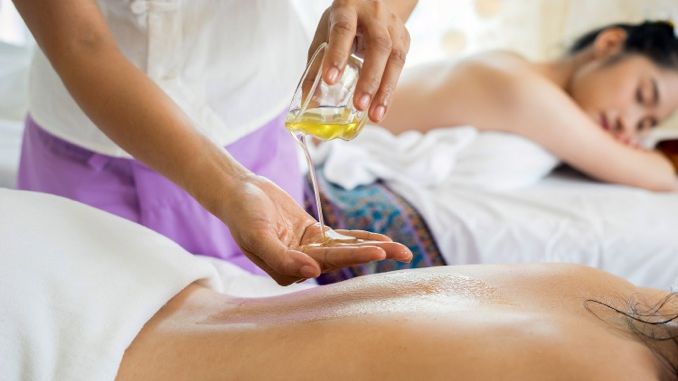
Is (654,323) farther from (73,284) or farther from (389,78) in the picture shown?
(73,284)

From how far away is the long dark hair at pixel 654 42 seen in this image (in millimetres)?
2408

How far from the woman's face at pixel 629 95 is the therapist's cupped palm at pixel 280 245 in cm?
163

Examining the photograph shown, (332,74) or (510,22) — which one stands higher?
(332,74)

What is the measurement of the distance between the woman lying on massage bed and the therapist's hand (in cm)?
25

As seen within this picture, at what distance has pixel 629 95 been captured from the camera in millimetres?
2391

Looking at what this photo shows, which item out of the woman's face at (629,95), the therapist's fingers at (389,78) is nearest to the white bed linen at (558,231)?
the woman's face at (629,95)

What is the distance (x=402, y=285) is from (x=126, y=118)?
481 mm

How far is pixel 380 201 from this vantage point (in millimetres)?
1929

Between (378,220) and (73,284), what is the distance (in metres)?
1.03

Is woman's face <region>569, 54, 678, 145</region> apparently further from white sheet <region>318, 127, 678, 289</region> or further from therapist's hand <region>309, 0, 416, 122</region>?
therapist's hand <region>309, 0, 416, 122</region>

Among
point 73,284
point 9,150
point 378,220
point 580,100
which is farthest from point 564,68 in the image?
point 73,284

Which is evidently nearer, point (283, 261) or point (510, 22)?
point (283, 261)

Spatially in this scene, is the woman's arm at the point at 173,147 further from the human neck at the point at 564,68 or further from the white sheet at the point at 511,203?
the human neck at the point at 564,68

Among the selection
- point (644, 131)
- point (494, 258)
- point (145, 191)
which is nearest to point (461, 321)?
point (145, 191)
